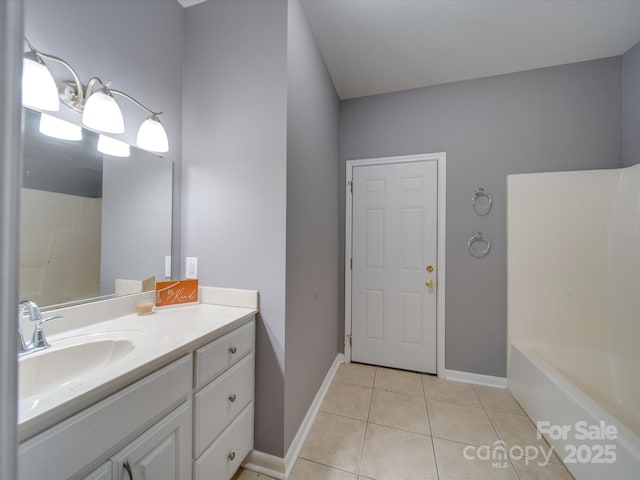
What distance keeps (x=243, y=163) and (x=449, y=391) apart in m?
2.37

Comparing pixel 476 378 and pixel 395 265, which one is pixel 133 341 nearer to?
pixel 395 265

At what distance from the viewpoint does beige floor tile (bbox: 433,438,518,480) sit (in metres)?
1.38

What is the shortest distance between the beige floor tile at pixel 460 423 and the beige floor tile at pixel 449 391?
0.21 ft

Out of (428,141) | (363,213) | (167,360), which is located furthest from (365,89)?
(167,360)

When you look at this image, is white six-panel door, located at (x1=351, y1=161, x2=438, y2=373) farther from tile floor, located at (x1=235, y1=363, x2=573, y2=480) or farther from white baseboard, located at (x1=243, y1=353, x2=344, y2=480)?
white baseboard, located at (x1=243, y1=353, x2=344, y2=480)

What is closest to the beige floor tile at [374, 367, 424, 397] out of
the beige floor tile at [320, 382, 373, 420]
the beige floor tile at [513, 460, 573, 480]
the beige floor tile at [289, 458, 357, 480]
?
the beige floor tile at [320, 382, 373, 420]

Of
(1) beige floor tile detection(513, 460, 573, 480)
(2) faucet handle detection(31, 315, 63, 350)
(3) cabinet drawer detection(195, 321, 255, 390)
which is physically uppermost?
(2) faucet handle detection(31, 315, 63, 350)

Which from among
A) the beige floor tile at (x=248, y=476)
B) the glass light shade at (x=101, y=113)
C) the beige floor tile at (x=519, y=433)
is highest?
the glass light shade at (x=101, y=113)

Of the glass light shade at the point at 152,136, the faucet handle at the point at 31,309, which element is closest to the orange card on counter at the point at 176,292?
the faucet handle at the point at 31,309

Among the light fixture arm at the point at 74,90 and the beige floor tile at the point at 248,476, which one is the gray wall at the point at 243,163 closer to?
the beige floor tile at the point at 248,476

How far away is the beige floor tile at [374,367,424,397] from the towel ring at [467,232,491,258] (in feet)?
4.02

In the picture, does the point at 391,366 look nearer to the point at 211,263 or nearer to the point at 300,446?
the point at 300,446

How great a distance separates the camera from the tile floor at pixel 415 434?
140 centimetres

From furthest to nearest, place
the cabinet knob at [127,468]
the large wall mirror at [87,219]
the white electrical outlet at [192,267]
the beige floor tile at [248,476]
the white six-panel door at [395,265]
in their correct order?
the white six-panel door at [395,265]
the white electrical outlet at [192,267]
the beige floor tile at [248,476]
the large wall mirror at [87,219]
the cabinet knob at [127,468]
